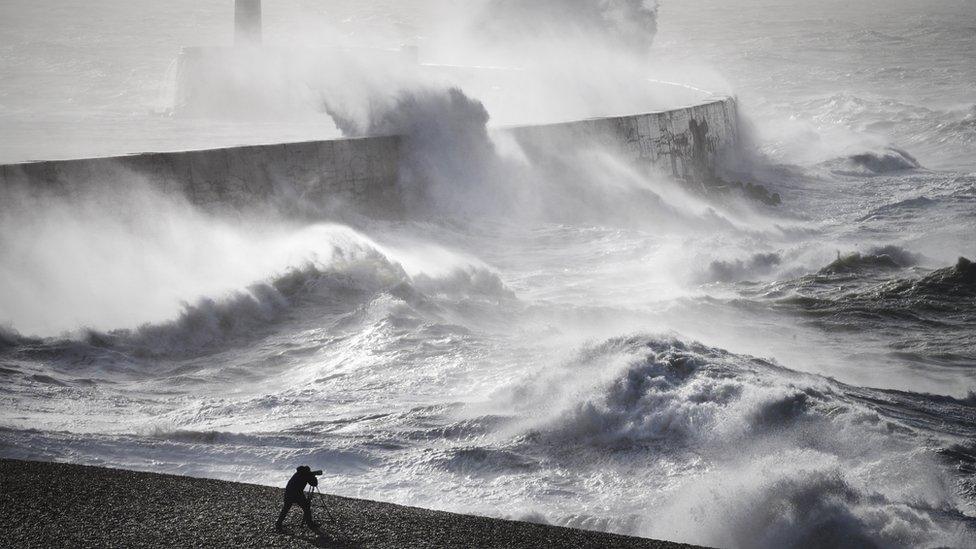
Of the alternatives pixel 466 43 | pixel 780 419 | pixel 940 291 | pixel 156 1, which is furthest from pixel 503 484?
pixel 156 1

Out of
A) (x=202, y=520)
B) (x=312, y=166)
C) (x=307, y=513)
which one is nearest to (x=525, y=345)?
(x=307, y=513)

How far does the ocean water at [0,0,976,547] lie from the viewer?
5.66 metres

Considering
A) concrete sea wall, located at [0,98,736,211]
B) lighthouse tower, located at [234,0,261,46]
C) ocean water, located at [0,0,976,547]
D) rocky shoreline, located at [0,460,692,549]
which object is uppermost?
lighthouse tower, located at [234,0,261,46]

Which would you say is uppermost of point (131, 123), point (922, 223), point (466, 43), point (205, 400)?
point (466, 43)

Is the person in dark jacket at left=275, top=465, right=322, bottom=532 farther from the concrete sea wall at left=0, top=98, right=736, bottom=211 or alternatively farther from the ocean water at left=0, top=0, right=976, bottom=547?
the concrete sea wall at left=0, top=98, right=736, bottom=211

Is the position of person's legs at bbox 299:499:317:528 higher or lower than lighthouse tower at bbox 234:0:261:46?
lower

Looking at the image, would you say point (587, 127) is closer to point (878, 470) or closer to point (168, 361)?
point (168, 361)

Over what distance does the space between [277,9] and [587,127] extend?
5290 cm

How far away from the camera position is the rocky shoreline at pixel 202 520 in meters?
4.61

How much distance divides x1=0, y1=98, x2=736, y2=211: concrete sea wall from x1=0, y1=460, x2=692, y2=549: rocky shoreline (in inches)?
209

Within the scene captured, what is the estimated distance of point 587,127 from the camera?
15891mm

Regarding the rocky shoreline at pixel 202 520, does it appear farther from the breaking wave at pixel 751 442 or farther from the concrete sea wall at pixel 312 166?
the concrete sea wall at pixel 312 166

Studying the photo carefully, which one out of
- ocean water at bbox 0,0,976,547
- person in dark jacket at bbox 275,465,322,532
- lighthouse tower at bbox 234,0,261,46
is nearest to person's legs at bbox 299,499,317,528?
person in dark jacket at bbox 275,465,322,532

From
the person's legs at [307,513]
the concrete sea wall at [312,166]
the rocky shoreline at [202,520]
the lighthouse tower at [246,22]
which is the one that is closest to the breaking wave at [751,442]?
the rocky shoreline at [202,520]
